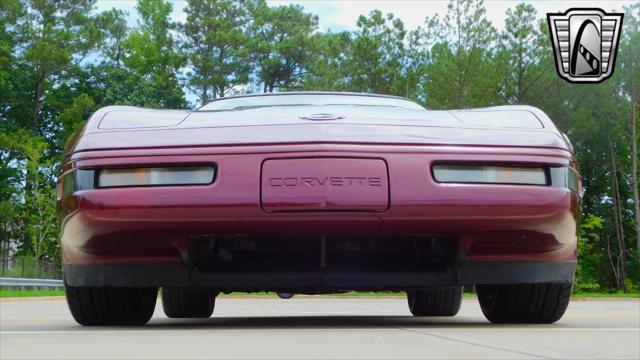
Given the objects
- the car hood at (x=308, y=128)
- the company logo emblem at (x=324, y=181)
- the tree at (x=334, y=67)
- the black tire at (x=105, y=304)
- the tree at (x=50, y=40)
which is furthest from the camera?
the tree at (x=50, y=40)

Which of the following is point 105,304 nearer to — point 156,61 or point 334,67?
point 334,67

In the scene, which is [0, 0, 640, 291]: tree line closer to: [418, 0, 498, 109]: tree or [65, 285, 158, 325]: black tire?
[418, 0, 498, 109]: tree

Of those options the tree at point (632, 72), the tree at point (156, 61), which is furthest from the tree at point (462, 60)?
the tree at point (156, 61)

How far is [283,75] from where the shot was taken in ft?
181

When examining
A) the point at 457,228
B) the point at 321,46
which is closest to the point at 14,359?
the point at 457,228

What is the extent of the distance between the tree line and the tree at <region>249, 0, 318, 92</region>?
8 cm

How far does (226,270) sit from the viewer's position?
14.3ft

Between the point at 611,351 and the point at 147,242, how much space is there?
1.99 m

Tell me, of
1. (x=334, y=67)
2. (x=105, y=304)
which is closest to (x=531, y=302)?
(x=105, y=304)

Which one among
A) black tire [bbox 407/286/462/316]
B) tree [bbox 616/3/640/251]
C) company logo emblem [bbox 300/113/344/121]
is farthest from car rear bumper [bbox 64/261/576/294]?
tree [bbox 616/3/640/251]

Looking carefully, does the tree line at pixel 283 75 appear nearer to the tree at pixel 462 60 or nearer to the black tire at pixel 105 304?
the tree at pixel 462 60

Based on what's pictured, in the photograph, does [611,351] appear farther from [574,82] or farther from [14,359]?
[574,82]

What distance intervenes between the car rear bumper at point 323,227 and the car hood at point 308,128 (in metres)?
0.06

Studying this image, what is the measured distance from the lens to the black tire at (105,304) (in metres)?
4.72
